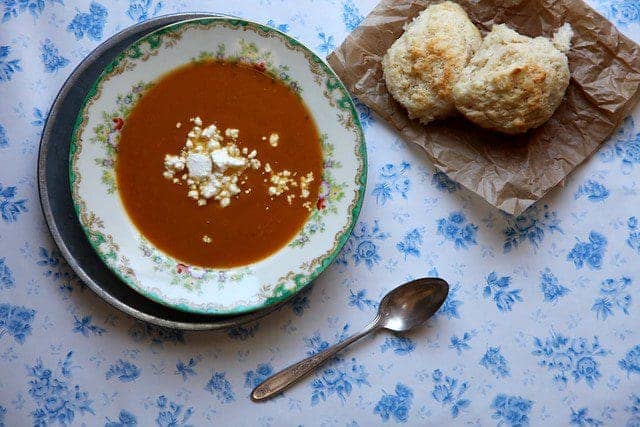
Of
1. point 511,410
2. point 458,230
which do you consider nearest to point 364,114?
point 458,230

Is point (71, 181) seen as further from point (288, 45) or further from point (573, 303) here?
point (573, 303)

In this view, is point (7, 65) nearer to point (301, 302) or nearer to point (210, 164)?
point (210, 164)

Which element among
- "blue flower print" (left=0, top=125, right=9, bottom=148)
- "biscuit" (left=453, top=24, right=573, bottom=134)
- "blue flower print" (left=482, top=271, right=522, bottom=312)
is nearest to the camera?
"biscuit" (left=453, top=24, right=573, bottom=134)

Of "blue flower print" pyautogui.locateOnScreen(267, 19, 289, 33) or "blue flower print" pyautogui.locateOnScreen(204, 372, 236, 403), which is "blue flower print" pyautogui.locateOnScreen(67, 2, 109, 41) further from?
"blue flower print" pyautogui.locateOnScreen(204, 372, 236, 403)

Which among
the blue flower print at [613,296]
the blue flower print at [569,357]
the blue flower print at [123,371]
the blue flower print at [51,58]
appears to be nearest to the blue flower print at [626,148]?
the blue flower print at [613,296]

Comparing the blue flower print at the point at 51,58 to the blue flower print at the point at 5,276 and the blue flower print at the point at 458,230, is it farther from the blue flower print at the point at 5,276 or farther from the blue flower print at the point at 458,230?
the blue flower print at the point at 458,230

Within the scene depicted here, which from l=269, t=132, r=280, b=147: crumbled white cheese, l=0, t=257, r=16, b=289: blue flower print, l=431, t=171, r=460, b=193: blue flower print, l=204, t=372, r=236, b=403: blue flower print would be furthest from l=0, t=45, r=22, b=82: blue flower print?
l=431, t=171, r=460, b=193: blue flower print

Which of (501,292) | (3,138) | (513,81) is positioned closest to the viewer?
(513,81)
